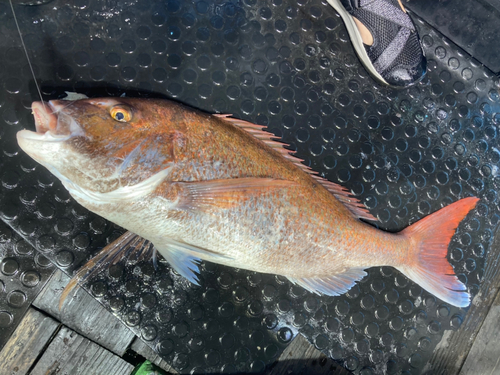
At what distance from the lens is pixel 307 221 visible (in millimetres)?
1725

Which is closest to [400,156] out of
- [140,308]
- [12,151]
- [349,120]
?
[349,120]

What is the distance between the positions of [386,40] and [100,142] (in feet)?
6.19

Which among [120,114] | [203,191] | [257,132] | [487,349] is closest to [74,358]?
[203,191]

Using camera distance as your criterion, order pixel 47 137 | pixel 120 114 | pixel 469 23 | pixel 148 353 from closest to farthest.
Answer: pixel 47 137 → pixel 120 114 → pixel 148 353 → pixel 469 23

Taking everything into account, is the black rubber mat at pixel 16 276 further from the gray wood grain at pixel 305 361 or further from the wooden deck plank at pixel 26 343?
the gray wood grain at pixel 305 361

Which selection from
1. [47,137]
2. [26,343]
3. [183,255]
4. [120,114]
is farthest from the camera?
[26,343]

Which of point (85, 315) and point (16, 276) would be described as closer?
point (16, 276)

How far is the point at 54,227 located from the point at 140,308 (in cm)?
65

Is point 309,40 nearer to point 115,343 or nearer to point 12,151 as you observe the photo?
point 12,151

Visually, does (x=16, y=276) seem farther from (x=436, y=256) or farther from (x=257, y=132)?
(x=436, y=256)

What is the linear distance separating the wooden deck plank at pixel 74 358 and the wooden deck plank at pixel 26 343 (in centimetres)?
5

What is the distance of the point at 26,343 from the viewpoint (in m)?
2.01

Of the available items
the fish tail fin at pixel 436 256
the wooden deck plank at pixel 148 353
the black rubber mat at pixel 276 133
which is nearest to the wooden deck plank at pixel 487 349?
the black rubber mat at pixel 276 133

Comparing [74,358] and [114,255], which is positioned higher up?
[114,255]
